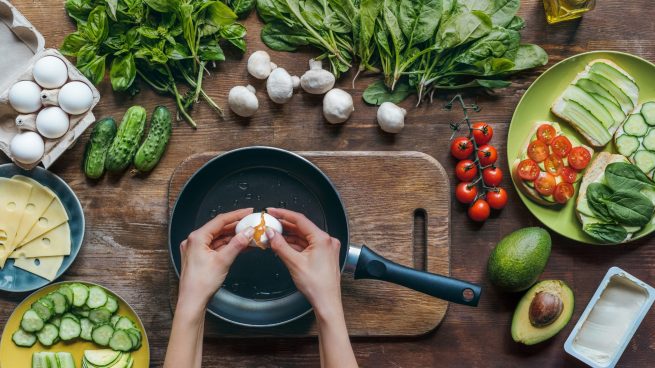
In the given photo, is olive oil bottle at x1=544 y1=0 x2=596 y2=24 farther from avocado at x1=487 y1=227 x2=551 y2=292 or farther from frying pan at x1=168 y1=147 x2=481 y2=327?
frying pan at x1=168 y1=147 x2=481 y2=327

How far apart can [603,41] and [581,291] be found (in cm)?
75

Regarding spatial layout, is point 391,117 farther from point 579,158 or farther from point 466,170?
point 579,158

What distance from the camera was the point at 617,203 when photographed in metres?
1.87

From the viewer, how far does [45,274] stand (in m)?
1.90

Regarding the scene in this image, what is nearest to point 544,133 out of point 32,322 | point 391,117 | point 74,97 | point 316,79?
point 391,117

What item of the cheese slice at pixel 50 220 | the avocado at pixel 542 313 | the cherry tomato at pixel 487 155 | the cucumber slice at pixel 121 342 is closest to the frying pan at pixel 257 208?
the cucumber slice at pixel 121 342

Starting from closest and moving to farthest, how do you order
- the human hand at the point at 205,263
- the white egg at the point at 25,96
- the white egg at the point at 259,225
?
the human hand at the point at 205,263 < the white egg at the point at 259,225 < the white egg at the point at 25,96

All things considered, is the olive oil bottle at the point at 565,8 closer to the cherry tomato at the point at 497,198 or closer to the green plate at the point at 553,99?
the green plate at the point at 553,99

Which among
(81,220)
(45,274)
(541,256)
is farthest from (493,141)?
(45,274)

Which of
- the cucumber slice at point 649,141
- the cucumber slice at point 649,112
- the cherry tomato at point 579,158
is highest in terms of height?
the cucumber slice at point 649,112

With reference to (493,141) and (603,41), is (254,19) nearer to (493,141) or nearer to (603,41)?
(493,141)

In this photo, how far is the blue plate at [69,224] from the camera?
6.24 ft

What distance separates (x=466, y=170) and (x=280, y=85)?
0.59 metres

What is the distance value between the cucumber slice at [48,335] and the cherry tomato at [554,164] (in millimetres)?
1474
